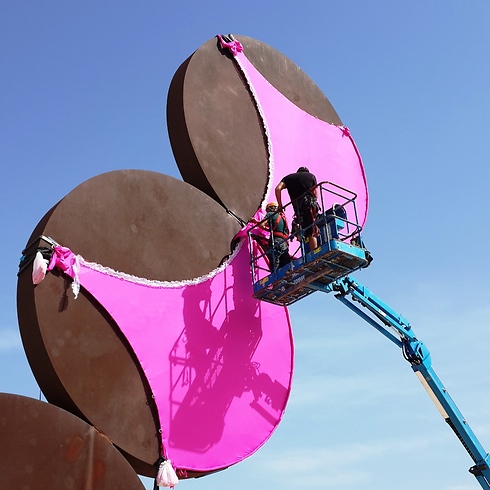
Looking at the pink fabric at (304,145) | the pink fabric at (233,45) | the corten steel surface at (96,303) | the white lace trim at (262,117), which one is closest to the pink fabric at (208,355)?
the corten steel surface at (96,303)

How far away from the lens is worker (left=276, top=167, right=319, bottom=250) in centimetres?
1026

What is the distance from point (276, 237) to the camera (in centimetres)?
1087

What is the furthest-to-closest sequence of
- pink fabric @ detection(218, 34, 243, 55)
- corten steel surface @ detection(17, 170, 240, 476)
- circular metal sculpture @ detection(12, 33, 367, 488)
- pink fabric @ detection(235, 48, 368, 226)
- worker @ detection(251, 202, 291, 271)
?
pink fabric @ detection(235, 48, 368, 226)
pink fabric @ detection(218, 34, 243, 55)
worker @ detection(251, 202, 291, 271)
circular metal sculpture @ detection(12, 33, 367, 488)
corten steel surface @ detection(17, 170, 240, 476)

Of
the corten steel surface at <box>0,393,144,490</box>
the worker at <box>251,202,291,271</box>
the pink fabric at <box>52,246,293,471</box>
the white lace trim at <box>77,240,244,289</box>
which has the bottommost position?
the corten steel surface at <box>0,393,144,490</box>

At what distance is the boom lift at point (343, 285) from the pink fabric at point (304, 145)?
55 centimetres

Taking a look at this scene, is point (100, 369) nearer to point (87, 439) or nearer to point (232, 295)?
point (87, 439)

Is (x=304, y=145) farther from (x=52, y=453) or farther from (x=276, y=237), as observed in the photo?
(x=52, y=453)

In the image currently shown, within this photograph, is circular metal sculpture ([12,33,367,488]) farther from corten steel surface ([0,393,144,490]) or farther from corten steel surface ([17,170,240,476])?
corten steel surface ([0,393,144,490])

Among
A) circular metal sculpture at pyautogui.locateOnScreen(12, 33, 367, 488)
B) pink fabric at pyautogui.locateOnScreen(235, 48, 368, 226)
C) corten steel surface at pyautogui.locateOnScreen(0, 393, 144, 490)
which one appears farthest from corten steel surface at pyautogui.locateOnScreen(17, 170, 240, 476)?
pink fabric at pyautogui.locateOnScreen(235, 48, 368, 226)

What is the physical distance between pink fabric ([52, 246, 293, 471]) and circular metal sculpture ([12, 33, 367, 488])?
0.02 metres

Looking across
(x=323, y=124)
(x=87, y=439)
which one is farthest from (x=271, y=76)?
(x=87, y=439)

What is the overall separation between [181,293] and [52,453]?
2912 millimetres

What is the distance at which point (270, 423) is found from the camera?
34.3ft

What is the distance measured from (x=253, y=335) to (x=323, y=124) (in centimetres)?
477
